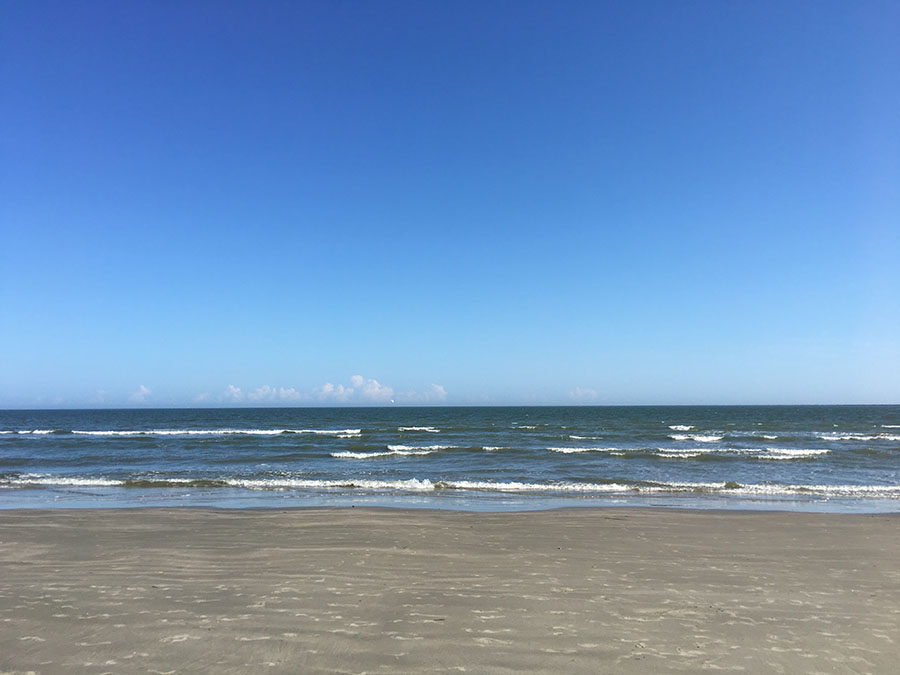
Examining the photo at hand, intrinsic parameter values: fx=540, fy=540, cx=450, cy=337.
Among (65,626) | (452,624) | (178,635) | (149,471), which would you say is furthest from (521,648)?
(149,471)

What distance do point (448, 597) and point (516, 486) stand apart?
1127 centimetres

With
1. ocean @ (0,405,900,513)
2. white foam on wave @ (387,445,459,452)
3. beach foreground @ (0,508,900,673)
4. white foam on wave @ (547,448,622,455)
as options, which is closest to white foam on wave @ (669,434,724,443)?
ocean @ (0,405,900,513)

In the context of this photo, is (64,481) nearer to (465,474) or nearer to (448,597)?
(465,474)

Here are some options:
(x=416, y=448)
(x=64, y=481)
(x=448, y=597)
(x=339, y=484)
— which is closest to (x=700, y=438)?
(x=416, y=448)

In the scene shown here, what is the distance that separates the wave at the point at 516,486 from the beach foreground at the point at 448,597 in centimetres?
572

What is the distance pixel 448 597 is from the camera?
21.8ft

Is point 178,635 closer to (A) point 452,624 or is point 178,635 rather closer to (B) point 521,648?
(A) point 452,624

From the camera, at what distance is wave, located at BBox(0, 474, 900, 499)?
54.6ft

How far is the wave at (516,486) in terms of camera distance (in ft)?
54.6

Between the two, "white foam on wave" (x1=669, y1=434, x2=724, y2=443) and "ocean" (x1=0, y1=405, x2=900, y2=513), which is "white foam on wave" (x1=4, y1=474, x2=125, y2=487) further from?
"white foam on wave" (x1=669, y1=434, x2=724, y2=443)

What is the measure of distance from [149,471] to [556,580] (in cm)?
2001

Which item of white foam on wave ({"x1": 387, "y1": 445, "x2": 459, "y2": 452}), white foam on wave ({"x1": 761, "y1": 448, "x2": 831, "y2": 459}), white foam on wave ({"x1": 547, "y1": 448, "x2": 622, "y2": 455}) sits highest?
white foam on wave ({"x1": 547, "y1": 448, "x2": 622, "y2": 455})

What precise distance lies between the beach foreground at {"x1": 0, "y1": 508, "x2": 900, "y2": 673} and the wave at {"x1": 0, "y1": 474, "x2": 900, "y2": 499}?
5.72 metres

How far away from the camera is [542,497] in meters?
15.6
